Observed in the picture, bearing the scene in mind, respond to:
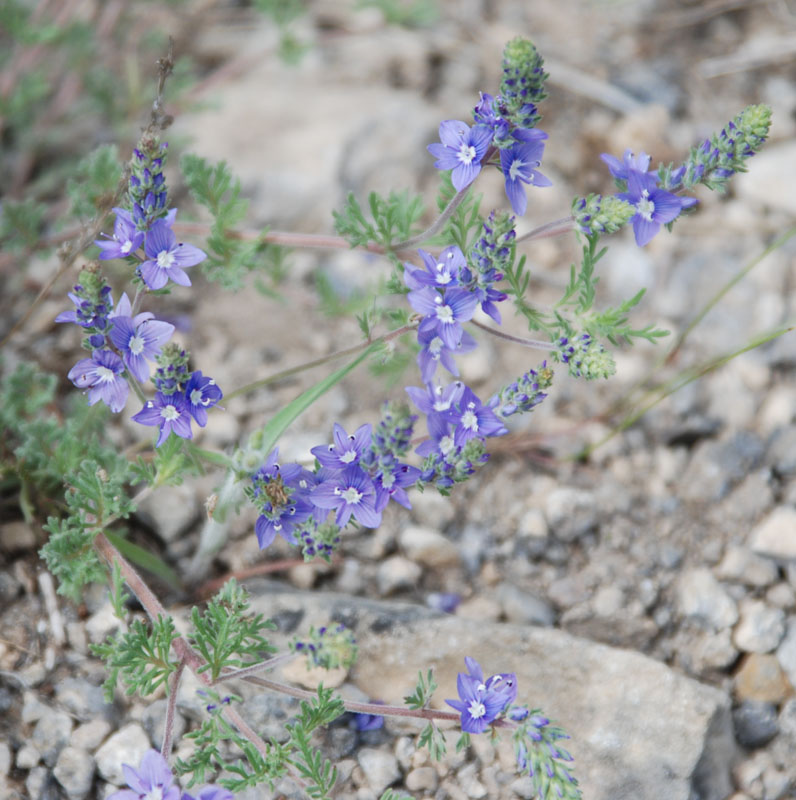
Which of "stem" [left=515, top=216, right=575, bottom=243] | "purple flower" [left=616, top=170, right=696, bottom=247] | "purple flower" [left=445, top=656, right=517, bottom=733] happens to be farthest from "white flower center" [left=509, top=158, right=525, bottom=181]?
"purple flower" [left=445, top=656, right=517, bottom=733]

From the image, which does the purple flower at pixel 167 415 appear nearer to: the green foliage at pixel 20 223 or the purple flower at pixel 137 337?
the purple flower at pixel 137 337

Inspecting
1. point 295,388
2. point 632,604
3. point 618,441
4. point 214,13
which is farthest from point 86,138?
point 632,604

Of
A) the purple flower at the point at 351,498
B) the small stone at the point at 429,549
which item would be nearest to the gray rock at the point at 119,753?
the purple flower at the point at 351,498

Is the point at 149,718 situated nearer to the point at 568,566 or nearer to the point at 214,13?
the point at 568,566

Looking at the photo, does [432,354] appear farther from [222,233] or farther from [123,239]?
[222,233]

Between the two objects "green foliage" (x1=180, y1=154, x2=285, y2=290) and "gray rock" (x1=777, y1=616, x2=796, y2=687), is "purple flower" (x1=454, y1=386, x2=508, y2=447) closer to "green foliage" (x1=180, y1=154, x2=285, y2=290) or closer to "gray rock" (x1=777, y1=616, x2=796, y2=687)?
"green foliage" (x1=180, y1=154, x2=285, y2=290)

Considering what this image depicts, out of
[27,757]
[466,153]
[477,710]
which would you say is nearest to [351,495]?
[477,710]
